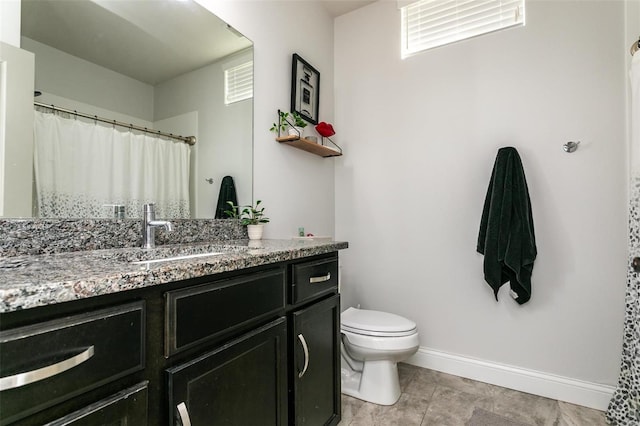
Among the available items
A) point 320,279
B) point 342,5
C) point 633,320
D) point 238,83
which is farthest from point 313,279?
point 342,5

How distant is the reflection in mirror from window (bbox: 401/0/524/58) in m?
1.29

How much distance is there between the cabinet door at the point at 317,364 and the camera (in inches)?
46.9

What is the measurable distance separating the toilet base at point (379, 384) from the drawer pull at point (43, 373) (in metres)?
1.59

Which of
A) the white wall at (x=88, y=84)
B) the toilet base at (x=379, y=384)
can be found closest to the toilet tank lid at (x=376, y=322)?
the toilet base at (x=379, y=384)

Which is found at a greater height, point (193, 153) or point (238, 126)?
point (238, 126)

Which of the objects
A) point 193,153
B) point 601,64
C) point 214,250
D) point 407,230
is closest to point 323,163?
point 407,230

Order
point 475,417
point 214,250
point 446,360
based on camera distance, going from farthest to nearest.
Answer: point 446,360 < point 475,417 < point 214,250

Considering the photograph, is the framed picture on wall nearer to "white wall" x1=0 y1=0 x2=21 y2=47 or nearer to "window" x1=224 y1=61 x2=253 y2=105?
"window" x1=224 y1=61 x2=253 y2=105

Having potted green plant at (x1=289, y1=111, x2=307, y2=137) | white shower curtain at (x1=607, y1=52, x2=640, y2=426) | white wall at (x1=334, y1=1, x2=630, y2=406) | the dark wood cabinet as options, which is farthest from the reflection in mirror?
white shower curtain at (x1=607, y1=52, x2=640, y2=426)

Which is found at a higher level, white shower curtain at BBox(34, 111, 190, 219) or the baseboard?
white shower curtain at BBox(34, 111, 190, 219)

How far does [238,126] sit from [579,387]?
7.97 ft

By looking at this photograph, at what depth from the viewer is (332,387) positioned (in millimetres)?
1446

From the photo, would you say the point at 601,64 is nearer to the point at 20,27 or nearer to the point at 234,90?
the point at 234,90

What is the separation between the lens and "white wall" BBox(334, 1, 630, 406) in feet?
5.85
